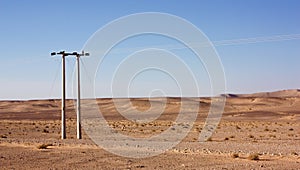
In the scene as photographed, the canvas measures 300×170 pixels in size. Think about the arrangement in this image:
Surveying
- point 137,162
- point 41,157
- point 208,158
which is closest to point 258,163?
point 208,158

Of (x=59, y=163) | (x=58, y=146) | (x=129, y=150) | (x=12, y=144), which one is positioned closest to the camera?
(x=59, y=163)

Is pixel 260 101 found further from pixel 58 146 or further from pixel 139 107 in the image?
pixel 58 146

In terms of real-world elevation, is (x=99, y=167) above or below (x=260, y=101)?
below

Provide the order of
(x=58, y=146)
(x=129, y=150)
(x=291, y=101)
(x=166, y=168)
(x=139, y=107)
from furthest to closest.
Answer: (x=291, y=101) < (x=139, y=107) < (x=58, y=146) < (x=129, y=150) < (x=166, y=168)

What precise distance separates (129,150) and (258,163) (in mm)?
8729

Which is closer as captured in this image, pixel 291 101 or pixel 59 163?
pixel 59 163

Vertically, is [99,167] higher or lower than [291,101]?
lower

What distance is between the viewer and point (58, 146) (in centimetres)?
3145

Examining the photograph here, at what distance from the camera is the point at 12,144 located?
34.2 metres

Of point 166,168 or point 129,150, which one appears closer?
point 166,168

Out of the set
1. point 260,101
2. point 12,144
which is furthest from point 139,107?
point 12,144

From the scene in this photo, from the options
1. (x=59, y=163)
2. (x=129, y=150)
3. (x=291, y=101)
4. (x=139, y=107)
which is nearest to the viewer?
(x=59, y=163)

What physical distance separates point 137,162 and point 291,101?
517ft

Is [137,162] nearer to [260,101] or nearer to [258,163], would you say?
[258,163]
